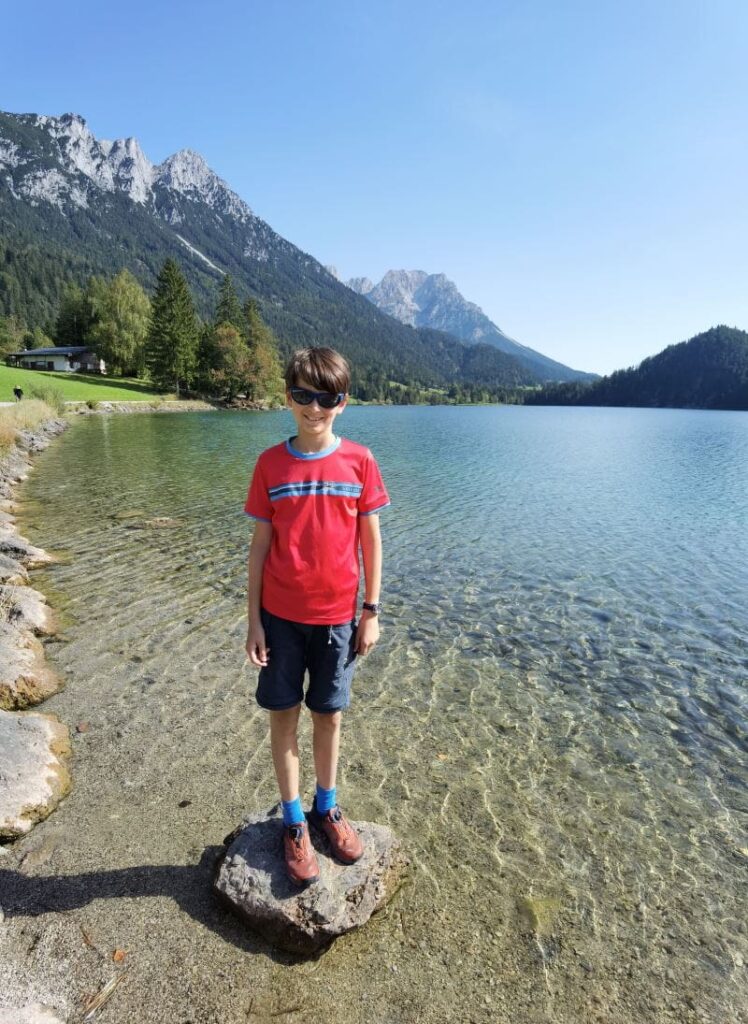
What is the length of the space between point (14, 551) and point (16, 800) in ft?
29.2

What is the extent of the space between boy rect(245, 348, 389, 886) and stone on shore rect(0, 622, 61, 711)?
4702 millimetres

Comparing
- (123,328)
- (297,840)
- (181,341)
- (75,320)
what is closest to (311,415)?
(297,840)

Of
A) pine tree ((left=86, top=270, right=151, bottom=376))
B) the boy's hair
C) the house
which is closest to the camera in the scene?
the boy's hair

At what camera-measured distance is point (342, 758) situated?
5.98 meters

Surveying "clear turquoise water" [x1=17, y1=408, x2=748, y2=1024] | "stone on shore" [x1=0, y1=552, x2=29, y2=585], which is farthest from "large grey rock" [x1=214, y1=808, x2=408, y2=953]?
"stone on shore" [x1=0, y1=552, x2=29, y2=585]

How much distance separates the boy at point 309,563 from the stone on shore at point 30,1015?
152cm

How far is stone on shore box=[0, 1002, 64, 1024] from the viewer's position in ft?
9.84

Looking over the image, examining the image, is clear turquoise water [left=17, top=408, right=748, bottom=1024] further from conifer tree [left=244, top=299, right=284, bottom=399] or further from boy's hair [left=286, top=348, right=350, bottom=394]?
conifer tree [left=244, top=299, right=284, bottom=399]

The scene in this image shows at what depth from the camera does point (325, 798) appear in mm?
4156

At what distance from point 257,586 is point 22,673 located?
524 centimetres

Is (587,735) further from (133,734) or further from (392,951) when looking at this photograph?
(133,734)

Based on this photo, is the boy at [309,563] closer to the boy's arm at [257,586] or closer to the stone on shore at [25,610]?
the boy's arm at [257,586]

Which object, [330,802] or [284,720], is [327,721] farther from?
[330,802]

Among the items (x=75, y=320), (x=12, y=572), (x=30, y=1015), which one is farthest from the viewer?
(x=75, y=320)
